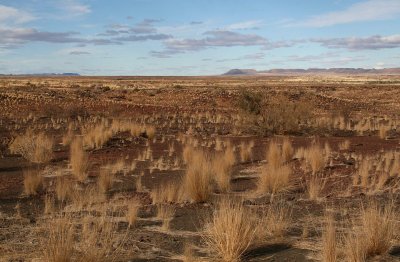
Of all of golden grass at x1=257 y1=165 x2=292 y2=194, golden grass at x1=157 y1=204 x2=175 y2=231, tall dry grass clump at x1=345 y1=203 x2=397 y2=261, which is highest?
tall dry grass clump at x1=345 y1=203 x2=397 y2=261

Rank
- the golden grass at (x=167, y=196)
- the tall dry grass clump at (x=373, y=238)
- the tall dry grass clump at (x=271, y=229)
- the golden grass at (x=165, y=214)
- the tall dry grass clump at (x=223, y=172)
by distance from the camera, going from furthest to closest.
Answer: the tall dry grass clump at (x=223, y=172)
the golden grass at (x=167, y=196)
the golden grass at (x=165, y=214)
the tall dry grass clump at (x=271, y=229)
the tall dry grass clump at (x=373, y=238)

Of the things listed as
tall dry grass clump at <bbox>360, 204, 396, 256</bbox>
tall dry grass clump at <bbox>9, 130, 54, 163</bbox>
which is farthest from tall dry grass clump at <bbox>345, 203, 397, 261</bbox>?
tall dry grass clump at <bbox>9, 130, 54, 163</bbox>

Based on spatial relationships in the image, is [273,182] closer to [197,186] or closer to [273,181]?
[273,181]

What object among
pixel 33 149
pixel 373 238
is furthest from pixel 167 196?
pixel 33 149

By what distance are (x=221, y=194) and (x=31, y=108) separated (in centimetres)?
3033

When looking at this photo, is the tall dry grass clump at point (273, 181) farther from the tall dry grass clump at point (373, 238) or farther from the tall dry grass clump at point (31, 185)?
the tall dry grass clump at point (31, 185)

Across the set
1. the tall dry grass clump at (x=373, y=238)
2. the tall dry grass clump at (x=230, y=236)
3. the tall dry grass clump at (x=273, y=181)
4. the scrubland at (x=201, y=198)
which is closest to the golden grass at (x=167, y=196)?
the scrubland at (x=201, y=198)

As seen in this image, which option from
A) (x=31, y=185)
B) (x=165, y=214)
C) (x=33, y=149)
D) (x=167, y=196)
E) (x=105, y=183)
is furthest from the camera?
(x=33, y=149)

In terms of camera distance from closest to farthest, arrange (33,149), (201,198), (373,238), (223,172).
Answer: (373,238) → (201,198) → (223,172) → (33,149)

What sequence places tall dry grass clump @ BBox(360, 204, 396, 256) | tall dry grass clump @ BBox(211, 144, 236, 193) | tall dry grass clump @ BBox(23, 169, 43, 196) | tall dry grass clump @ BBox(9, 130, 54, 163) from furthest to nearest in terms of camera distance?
tall dry grass clump @ BBox(9, 130, 54, 163) → tall dry grass clump @ BBox(211, 144, 236, 193) → tall dry grass clump @ BBox(23, 169, 43, 196) → tall dry grass clump @ BBox(360, 204, 396, 256)

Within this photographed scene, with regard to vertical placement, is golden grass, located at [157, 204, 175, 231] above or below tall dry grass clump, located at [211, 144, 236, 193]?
below

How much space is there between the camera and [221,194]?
1052 cm

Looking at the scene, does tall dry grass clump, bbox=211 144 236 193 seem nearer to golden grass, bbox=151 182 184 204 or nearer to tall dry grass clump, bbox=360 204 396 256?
golden grass, bbox=151 182 184 204

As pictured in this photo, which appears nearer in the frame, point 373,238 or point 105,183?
point 373,238
